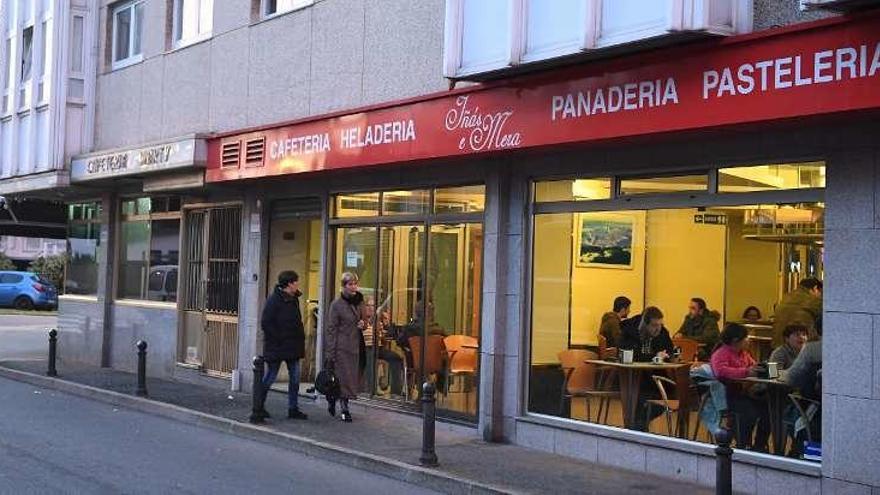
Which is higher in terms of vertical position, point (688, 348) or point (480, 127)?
point (480, 127)

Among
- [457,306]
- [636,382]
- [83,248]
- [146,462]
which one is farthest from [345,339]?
[83,248]

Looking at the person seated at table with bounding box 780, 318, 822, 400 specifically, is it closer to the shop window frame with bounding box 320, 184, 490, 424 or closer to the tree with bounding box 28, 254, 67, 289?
the shop window frame with bounding box 320, 184, 490, 424

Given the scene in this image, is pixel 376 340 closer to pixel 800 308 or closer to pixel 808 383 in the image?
pixel 800 308

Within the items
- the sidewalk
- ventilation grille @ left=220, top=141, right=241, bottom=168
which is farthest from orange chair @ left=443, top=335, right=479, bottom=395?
ventilation grille @ left=220, top=141, right=241, bottom=168

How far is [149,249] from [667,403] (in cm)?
1170

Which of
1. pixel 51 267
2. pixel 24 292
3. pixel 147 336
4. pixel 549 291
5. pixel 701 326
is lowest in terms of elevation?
pixel 147 336

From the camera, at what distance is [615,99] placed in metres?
9.12

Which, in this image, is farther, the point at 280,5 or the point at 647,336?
the point at 280,5

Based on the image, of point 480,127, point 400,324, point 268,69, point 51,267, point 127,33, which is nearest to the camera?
point 480,127

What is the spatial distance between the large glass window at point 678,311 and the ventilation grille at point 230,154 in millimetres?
5460

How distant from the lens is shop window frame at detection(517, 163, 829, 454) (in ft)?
28.9

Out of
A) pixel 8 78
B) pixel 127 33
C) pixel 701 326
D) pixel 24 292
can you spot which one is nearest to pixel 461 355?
pixel 701 326

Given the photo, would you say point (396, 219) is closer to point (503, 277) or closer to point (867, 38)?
point (503, 277)

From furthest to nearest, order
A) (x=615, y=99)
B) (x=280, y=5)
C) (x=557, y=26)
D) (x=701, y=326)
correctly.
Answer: (x=280, y=5) → (x=701, y=326) → (x=557, y=26) → (x=615, y=99)
